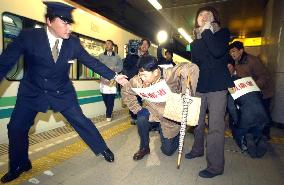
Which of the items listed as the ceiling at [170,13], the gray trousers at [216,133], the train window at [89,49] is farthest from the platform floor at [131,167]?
the ceiling at [170,13]

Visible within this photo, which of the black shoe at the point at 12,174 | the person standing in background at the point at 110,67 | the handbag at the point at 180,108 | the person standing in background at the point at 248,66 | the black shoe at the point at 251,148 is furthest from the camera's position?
the person standing in background at the point at 110,67

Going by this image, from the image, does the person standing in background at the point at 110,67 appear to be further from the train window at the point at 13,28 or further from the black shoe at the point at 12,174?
the black shoe at the point at 12,174

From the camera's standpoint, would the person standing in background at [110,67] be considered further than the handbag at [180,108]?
Yes

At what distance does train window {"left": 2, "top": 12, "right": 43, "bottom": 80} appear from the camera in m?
4.00

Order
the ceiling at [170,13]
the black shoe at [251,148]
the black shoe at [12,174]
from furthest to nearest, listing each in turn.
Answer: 1. the ceiling at [170,13]
2. the black shoe at [251,148]
3. the black shoe at [12,174]

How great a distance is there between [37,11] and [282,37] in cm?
563

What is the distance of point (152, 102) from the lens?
3.39 meters

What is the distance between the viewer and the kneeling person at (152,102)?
308 cm

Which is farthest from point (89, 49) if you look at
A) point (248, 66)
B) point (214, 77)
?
point (214, 77)

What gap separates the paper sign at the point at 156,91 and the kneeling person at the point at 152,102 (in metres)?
0.09

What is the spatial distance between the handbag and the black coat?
0.21 metres

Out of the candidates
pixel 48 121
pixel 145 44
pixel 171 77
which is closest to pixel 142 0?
pixel 145 44

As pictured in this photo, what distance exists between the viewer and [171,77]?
3.21 meters

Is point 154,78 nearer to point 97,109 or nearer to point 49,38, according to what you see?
point 49,38
